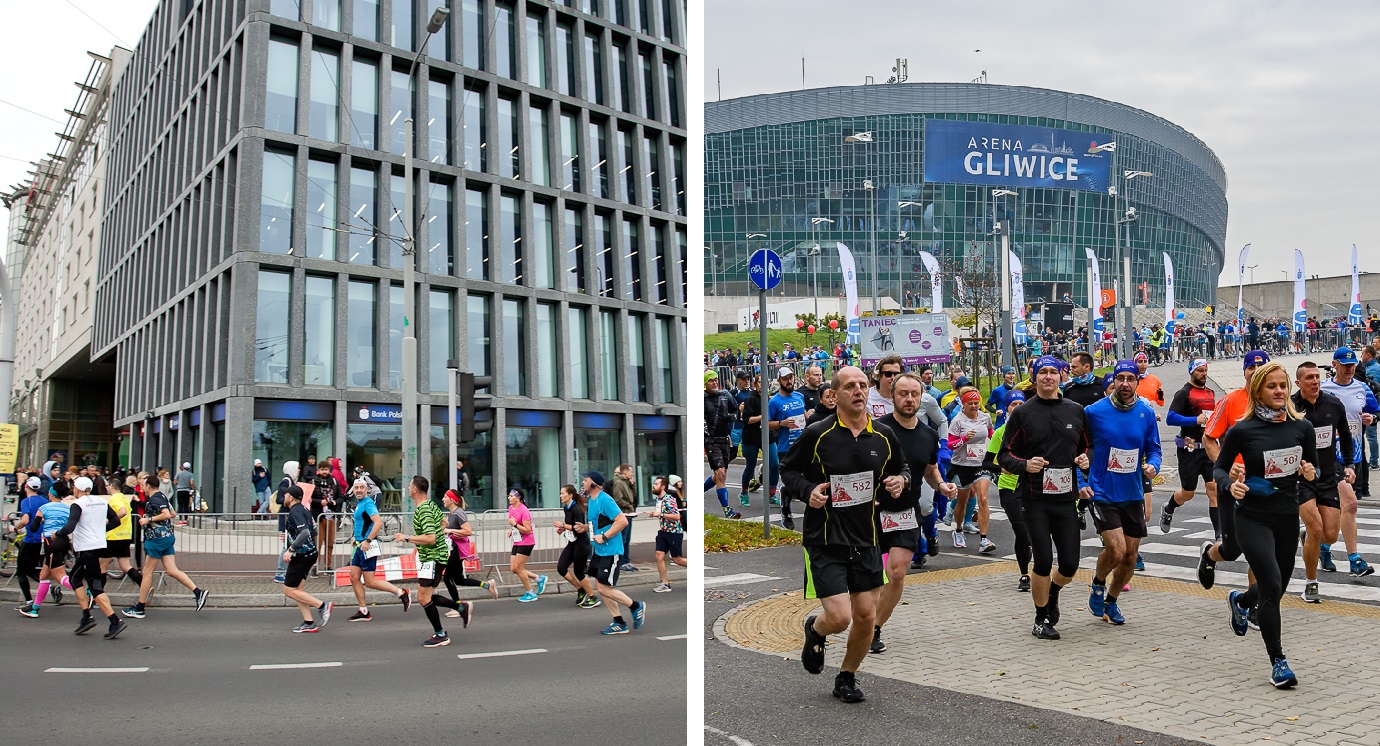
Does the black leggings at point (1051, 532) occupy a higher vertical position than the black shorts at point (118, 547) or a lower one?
higher

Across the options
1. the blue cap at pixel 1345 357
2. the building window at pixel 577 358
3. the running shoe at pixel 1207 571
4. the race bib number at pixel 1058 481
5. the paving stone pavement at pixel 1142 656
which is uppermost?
the building window at pixel 577 358

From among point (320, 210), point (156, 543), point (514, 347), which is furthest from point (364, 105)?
point (156, 543)

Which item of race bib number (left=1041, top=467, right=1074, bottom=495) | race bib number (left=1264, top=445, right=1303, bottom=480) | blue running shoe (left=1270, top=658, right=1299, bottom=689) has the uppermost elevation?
race bib number (left=1264, top=445, right=1303, bottom=480)

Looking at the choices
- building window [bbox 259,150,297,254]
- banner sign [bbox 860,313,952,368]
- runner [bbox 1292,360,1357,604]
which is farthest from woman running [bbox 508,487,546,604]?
building window [bbox 259,150,297,254]

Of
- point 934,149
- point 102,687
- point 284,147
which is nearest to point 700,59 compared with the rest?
point 102,687

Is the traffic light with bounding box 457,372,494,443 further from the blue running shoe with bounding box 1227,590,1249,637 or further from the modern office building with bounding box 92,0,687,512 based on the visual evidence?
the modern office building with bounding box 92,0,687,512

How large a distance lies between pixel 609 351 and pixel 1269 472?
27.0m

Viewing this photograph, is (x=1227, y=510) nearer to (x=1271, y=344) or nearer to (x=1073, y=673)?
(x=1073, y=673)

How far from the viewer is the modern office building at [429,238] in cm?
2725

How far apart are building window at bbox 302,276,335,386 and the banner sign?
16.4 meters

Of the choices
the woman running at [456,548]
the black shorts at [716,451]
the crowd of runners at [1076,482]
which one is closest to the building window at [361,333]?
the woman running at [456,548]

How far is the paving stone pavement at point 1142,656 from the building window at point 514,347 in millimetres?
23146

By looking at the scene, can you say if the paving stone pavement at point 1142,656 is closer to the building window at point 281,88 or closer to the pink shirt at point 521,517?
the pink shirt at point 521,517

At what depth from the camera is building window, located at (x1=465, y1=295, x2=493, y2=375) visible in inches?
1177
